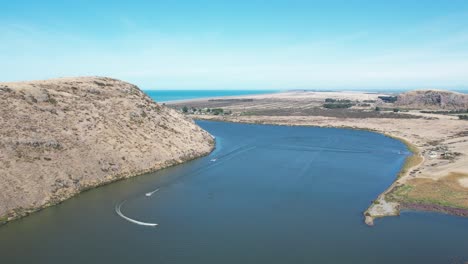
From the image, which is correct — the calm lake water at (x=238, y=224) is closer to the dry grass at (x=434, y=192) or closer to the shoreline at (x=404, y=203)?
the shoreline at (x=404, y=203)

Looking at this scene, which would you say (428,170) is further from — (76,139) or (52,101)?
(52,101)

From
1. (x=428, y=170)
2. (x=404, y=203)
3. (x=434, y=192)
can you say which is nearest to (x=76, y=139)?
(x=404, y=203)

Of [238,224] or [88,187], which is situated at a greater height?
[88,187]

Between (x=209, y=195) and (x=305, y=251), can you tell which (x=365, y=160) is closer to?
(x=209, y=195)

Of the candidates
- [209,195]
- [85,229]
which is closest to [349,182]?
[209,195]

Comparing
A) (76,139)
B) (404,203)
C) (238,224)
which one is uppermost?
(76,139)

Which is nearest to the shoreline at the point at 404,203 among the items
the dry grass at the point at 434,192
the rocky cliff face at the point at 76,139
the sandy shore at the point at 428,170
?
the sandy shore at the point at 428,170
